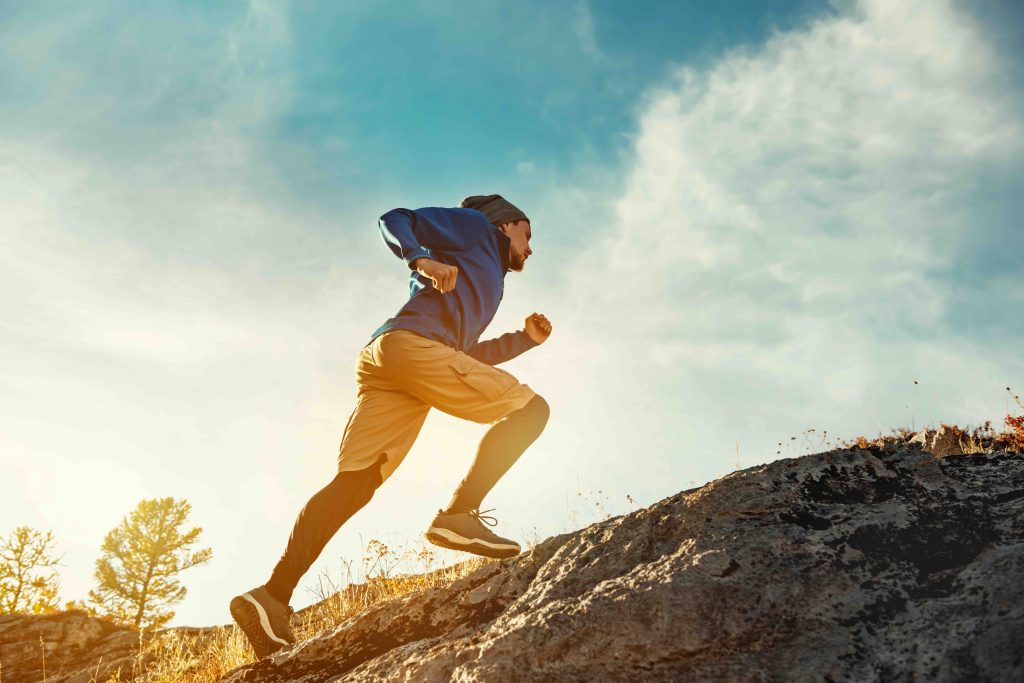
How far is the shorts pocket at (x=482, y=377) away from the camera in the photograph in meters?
2.96

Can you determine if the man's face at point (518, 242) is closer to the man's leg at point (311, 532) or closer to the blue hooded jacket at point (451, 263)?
the blue hooded jacket at point (451, 263)

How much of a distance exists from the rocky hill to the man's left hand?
135 cm

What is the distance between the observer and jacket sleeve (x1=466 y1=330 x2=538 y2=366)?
3742mm

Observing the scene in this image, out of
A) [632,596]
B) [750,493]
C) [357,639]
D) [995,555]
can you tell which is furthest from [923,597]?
[357,639]

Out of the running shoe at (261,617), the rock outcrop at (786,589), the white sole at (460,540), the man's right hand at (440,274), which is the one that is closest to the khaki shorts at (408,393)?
the man's right hand at (440,274)

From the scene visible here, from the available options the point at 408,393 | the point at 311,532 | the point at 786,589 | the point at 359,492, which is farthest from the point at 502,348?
the point at 786,589

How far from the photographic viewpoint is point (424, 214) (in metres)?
3.40

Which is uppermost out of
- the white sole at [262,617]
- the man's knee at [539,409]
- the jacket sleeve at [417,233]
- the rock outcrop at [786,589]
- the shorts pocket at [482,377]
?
the jacket sleeve at [417,233]

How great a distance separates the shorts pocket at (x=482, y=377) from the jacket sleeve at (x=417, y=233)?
570 millimetres

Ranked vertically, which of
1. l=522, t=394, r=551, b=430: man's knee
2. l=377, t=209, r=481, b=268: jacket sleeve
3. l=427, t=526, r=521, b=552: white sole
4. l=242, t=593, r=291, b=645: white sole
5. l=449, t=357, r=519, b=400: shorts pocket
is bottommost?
l=242, t=593, r=291, b=645: white sole

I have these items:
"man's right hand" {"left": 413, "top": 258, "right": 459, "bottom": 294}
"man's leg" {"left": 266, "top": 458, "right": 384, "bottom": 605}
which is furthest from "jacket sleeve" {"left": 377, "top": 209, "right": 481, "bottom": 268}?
"man's leg" {"left": 266, "top": 458, "right": 384, "bottom": 605}

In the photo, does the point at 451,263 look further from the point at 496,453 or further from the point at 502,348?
the point at 496,453

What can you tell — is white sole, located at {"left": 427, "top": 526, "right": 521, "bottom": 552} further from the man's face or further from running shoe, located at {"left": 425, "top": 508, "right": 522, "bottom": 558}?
the man's face

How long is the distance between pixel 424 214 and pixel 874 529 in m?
2.35
